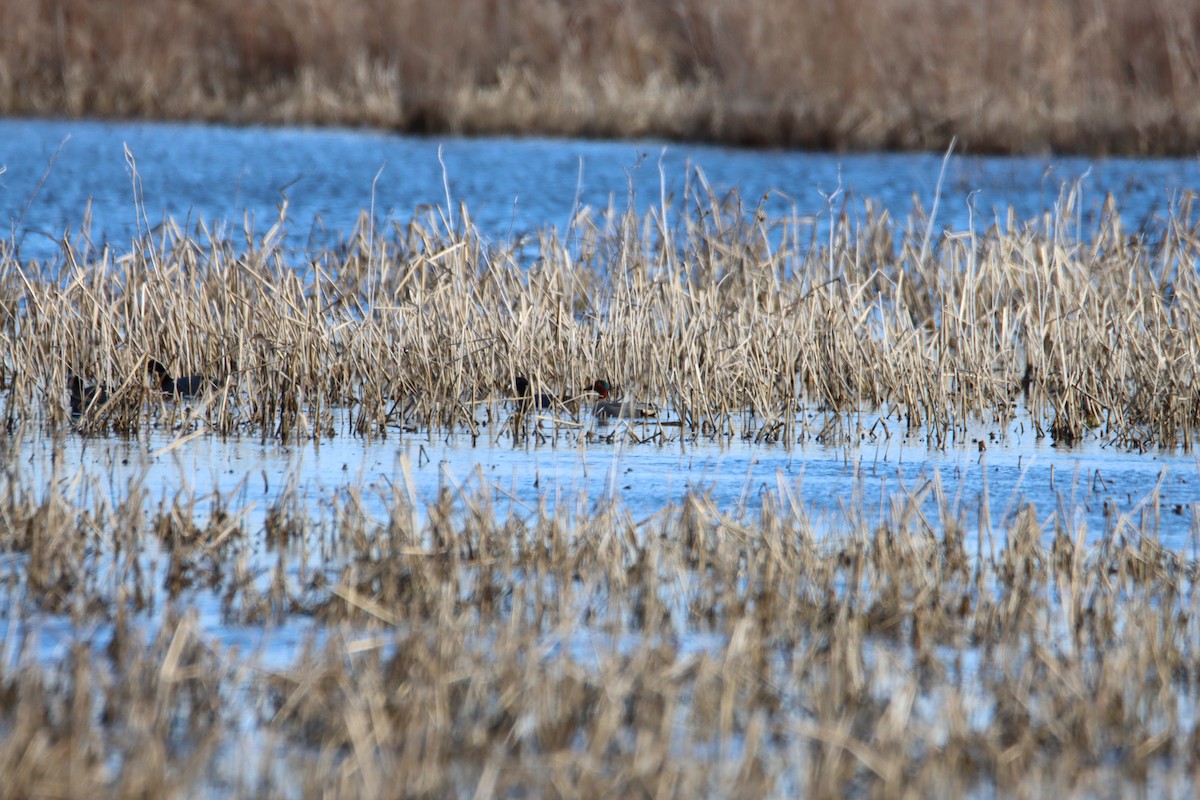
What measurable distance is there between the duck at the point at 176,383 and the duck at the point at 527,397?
1261 millimetres

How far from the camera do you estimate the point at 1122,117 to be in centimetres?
1870

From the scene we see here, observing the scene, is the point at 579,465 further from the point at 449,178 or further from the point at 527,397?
the point at 449,178

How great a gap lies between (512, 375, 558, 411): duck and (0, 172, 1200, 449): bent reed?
0.18 ft

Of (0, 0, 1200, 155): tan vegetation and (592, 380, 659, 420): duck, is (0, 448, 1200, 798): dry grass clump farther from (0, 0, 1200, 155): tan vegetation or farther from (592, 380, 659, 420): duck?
(0, 0, 1200, 155): tan vegetation

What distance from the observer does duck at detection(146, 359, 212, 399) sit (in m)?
6.87

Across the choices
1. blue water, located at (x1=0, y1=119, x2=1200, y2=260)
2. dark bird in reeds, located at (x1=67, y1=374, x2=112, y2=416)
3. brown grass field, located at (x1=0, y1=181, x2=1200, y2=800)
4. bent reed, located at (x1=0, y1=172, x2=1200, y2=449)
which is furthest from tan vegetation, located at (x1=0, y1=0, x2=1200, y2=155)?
dark bird in reeds, located at (x1=67, y1=374, x2=112, y2=416)

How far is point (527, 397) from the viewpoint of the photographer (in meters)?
6.88

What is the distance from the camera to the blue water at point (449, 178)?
14.4 m

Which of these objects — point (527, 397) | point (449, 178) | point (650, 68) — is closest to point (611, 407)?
point (527, 397)

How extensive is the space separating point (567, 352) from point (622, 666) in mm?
3815

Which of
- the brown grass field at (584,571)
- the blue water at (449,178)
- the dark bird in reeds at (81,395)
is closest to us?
the brown grass field at (584,571)

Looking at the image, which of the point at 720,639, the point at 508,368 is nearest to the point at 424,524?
the point at 720,639

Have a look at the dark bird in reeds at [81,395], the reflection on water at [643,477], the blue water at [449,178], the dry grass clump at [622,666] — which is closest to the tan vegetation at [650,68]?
the blue water at [449,178]

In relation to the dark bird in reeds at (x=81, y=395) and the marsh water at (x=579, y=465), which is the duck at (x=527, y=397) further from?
the dark bird in reeds at (x=81, y=395)
